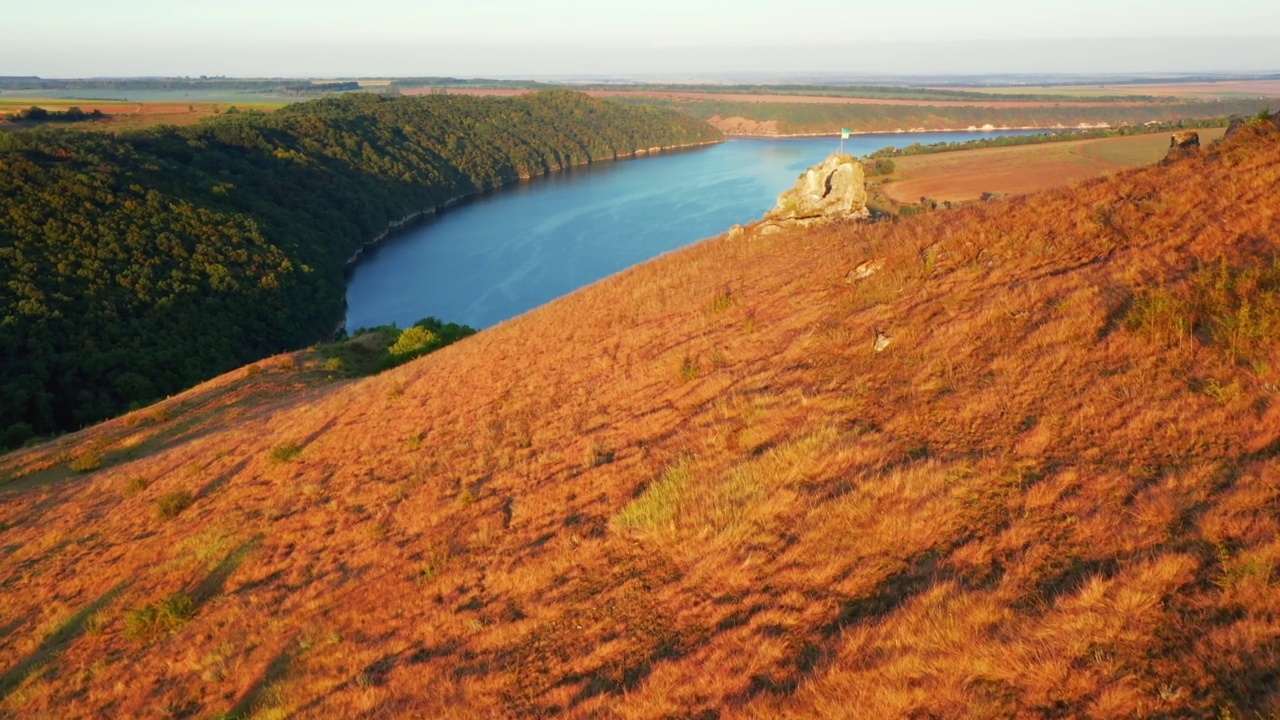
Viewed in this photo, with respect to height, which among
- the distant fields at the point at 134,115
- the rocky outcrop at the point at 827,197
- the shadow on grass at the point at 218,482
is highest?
the distant fields at the point at 134,115

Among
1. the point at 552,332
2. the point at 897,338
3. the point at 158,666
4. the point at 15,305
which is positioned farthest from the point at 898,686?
the point at 15,305

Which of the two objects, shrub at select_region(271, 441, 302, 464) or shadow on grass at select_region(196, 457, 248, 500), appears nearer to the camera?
shadow on grass at select_region(196, 457, 248, 500)

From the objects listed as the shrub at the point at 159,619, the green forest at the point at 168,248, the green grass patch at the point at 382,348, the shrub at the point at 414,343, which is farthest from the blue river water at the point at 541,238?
the shrub at the point at 159,619

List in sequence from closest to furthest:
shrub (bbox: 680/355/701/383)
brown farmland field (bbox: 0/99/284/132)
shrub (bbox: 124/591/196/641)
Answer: shrub (bbox: 124/591/196/641) < shrub (bbox: 680/355/701/383) < brown farmland field (bbox: 0/99/284/132)

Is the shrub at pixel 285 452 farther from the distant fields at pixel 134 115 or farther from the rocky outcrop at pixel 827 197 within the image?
the distant fields at pixel 134 115

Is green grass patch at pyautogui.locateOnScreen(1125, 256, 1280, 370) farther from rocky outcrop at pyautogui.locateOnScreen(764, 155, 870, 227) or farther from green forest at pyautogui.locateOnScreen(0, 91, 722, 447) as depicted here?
green forest at pyautogui.locateOnScreen(0, 91, 722, 447)

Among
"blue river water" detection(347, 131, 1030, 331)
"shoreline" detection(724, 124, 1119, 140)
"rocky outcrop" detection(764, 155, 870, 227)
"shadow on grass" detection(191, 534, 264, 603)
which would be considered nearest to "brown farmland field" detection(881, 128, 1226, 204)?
"rocky outcrop" detection(764, 155, 870, 227)
